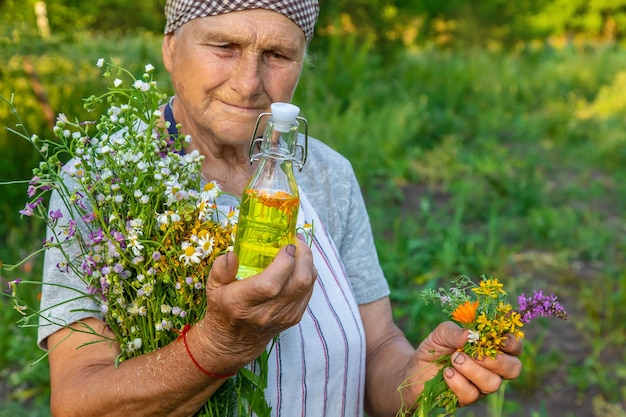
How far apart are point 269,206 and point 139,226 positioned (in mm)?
259

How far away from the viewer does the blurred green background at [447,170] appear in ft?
13.3

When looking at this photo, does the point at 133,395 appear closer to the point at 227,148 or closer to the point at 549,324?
the point at 227,148

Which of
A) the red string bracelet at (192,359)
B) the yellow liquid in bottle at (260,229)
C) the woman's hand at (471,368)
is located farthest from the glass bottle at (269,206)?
the woman's hand at (471,368)

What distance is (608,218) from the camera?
6.33 metres

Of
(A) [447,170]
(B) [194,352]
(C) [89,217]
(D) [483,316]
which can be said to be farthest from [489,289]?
(A) [447,170]

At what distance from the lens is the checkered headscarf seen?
1.78m

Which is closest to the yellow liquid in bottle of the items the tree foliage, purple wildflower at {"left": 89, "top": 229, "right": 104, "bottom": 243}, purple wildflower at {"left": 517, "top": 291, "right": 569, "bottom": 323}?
purple wildflower at {"left": 89, "top": 229, "right": 104, "bottom": 243}

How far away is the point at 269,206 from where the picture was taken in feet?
4.58

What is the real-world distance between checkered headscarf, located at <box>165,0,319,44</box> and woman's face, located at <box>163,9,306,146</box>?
0.04 feet

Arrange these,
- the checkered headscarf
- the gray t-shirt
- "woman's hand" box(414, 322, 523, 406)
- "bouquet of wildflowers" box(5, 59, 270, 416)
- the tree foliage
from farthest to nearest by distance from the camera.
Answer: the tree foliage
the gray t-shirt
the checkered headscarf
"woman's hand" box(414, 322, 523, 406)
"bouquet of wildflowers" box(5, 59, 270, 416)

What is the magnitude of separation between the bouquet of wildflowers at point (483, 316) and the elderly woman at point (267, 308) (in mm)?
34

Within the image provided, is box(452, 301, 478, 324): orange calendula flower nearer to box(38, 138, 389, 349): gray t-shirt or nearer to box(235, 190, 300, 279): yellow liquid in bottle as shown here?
box(235, 190, 300, 279): yellow liquid in bottle

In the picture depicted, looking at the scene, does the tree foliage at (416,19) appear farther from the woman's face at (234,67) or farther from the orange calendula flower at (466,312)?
the orange calendula flower at (466,312)

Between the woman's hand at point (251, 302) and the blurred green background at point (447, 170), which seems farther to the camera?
the blurred green background at point (447, 170)
